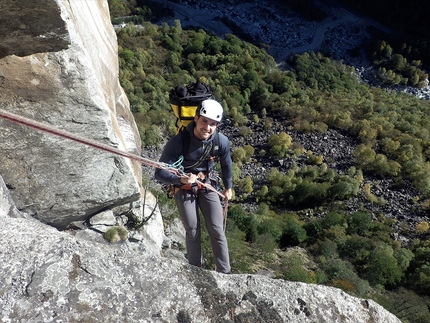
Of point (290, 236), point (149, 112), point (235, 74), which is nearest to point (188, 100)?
point (290, 236)

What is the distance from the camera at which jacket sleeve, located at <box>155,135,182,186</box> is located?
486 centimetres

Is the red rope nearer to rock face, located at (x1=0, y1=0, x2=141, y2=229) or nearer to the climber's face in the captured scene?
the climber's face

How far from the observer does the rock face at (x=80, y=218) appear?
3.16 metres

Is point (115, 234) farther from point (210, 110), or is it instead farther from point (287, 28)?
point (287, 28)

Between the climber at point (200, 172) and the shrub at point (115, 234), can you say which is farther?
the shrub at point (115, 234)

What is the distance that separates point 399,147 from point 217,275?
1168 inches

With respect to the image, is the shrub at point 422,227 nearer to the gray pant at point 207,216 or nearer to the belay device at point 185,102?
the gray pant at point 207,216

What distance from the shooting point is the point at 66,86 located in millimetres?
5887

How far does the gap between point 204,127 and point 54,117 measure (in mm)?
2738

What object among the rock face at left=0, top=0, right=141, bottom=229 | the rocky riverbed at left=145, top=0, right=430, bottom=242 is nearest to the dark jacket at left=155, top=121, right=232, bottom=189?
the rock face at left=0, top=0, right=141, bottom=229

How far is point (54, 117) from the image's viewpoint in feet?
19.4

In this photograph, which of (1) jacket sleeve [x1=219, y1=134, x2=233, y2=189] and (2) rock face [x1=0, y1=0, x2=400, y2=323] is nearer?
(2) rock face [x1=0, y1=0, x2=400, y2=323]

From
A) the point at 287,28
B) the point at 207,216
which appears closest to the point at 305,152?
the point at 207,216

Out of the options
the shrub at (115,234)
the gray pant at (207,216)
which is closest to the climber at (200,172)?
the gray pant at (207,216)
